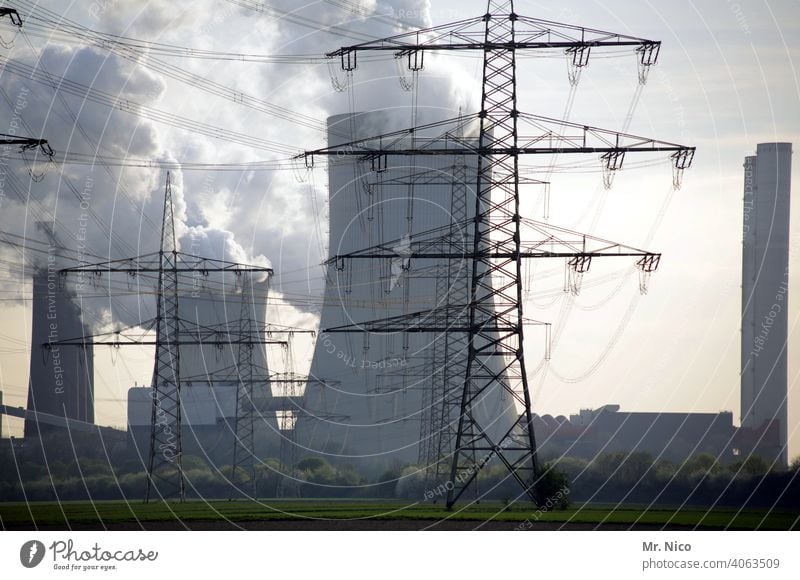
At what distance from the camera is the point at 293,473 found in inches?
1875

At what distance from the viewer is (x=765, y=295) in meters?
68.7

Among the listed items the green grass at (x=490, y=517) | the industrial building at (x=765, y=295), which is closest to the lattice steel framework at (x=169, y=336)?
the green grass at (x=490, y=517)

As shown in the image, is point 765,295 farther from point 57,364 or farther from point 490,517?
point 490,517

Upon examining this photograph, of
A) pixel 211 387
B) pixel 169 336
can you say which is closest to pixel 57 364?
pixel 211 387

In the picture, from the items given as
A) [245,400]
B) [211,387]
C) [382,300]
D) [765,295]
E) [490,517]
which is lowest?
[490,517]

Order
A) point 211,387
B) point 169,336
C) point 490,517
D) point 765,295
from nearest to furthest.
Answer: point 490,517 < point 169,336 < point 211,387 < point 765,295

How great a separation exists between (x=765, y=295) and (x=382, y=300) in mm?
33280

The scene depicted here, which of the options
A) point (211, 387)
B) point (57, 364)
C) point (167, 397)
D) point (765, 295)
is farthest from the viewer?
point (765, 295)

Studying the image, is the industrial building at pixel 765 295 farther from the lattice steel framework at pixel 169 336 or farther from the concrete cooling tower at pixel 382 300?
the lattice steel framework at pixel 169 336

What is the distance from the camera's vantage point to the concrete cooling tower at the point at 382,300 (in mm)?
40094

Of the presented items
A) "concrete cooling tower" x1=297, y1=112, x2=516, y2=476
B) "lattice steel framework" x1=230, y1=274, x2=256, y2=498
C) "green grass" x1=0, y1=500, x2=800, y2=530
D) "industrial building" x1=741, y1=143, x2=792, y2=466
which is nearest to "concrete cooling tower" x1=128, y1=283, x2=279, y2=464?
"lattice steel framework" x1=230, y1=274, x2=256, y2=498

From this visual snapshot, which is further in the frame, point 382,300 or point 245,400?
point 245,400

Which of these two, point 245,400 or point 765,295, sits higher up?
point 765,295

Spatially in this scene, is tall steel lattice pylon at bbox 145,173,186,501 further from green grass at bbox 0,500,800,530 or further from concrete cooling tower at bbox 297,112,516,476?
green grass at bbox 0,500,800,530
